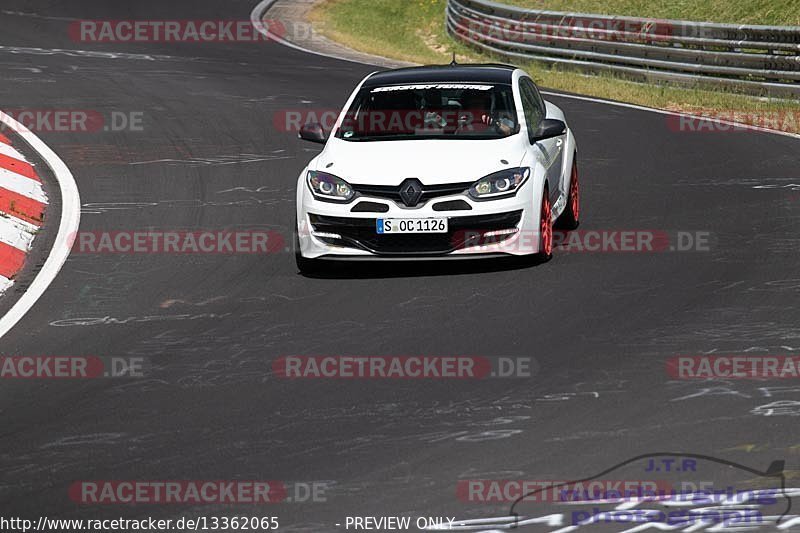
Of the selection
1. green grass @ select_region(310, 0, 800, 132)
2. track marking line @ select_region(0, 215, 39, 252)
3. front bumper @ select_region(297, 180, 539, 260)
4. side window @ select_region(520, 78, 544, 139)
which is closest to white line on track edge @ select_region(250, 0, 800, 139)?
green grass @ select_region(310, 0, 800, 132)

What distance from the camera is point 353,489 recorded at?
6.57m

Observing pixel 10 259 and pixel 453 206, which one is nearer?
pixel 453 206

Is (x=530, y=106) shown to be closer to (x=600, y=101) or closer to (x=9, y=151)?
(x=9, y=151)

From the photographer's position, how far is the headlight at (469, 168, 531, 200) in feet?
36.2

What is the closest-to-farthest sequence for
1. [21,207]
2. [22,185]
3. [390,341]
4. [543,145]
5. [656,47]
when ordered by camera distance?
[390,341], [543,145], [21,207], [22,185], [656,47]

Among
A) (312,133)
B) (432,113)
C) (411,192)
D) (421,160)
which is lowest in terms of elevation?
(411,192)

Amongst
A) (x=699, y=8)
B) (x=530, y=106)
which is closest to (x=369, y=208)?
(x=530, y=106)

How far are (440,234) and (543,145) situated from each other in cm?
161

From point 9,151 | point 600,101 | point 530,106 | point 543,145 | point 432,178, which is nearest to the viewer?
point 432,178

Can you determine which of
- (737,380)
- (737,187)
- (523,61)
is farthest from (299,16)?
(737,380)

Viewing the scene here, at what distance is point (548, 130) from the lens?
11664 millimetres

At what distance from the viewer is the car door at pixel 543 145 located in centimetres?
1186

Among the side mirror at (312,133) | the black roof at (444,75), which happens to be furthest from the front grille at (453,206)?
the black roof at (444,75)

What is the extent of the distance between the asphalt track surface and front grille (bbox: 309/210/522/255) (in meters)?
0.25
